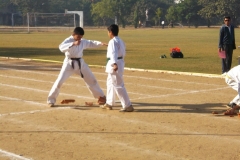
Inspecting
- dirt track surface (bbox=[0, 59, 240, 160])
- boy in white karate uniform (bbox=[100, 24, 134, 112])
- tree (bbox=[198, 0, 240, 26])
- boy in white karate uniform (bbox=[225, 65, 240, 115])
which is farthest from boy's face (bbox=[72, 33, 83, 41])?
tree (bbox=[198, 0, 240, 26])

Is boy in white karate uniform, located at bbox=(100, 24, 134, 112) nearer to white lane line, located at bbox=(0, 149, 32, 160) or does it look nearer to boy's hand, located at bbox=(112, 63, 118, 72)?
boy's hand, located at bbox=(112, 63, 118, 72)

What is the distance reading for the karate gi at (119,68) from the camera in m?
11.1

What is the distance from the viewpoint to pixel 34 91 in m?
14.6

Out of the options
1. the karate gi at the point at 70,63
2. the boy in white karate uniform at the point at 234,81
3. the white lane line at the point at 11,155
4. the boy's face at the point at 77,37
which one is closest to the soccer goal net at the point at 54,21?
the karate gi at the point at 70,63

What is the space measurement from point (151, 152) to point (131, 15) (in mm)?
110306

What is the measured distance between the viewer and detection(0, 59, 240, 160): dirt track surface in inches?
322

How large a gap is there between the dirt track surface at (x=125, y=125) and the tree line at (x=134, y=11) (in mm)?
95746

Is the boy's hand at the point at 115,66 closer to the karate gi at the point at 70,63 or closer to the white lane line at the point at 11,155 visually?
the karate gi at the point at 70,63

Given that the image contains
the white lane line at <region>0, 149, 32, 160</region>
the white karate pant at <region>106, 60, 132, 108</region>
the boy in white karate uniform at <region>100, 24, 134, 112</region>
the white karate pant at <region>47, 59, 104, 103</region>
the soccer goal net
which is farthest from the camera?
the soccer goal net

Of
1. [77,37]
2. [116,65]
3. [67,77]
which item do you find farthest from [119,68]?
[67,77]

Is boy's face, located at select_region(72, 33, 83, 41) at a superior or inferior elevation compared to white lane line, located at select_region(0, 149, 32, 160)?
superior

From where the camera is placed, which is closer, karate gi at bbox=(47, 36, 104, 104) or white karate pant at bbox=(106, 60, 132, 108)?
white karate pant at bbox=(106, 60, 132, 108)

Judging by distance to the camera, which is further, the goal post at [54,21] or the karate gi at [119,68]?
the goal post at [54,21]

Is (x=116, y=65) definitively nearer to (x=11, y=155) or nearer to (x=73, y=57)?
(x=73, y=57)
